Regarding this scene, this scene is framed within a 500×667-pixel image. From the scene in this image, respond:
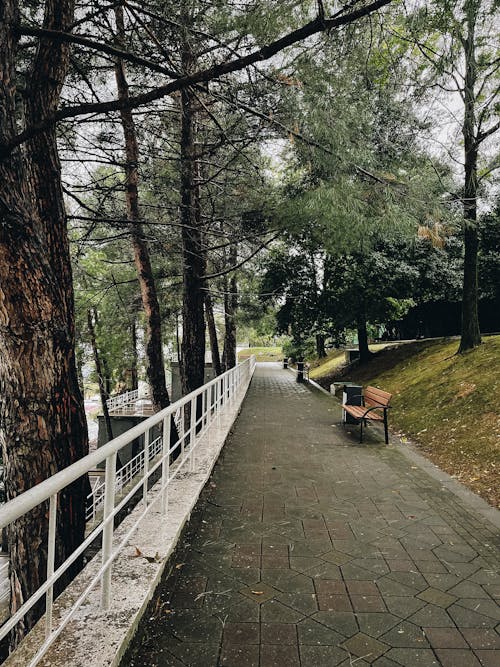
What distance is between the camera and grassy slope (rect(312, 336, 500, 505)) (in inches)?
239

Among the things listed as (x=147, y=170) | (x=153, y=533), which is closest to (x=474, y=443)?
(x=153, y=533)

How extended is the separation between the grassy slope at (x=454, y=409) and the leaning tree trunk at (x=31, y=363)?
4.65 metres

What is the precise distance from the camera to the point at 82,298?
1669cm

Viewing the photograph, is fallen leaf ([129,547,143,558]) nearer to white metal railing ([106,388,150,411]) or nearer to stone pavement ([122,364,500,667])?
stone pavement ([122,364,500,667])

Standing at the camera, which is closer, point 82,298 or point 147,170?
point 147,170

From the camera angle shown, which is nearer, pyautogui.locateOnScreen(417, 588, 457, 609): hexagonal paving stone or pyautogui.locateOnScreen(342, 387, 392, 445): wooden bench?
pyautogui.locateOnScreen(417, 588, 457, 609): hexagonal paving stone

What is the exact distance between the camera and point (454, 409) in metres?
8.37

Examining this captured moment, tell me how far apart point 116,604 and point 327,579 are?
4.94 feet

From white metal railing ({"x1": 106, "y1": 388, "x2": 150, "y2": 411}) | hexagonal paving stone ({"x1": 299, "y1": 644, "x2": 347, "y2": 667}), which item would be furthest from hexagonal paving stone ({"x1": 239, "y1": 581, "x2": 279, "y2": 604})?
white metal railing ({"x1": 106, "y1": 388, "x2": 150, "y2": 411})

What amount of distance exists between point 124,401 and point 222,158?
1629cm

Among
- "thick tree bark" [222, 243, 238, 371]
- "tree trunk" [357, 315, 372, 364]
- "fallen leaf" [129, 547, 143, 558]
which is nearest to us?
"fallen leaf" [129, 547, 143, 558]

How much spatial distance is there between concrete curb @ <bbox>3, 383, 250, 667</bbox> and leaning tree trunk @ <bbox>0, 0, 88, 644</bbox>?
0.70 m

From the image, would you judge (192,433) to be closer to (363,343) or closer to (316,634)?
(316,634)

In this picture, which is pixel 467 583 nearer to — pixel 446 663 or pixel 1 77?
pixel 446 663
